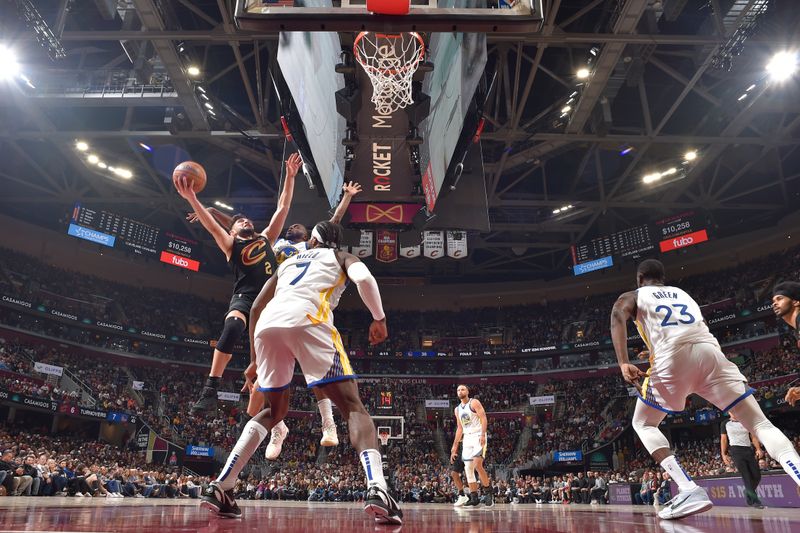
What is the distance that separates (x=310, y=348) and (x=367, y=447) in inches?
29.2

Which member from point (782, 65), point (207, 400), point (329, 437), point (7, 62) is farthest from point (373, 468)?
point (782, 65)

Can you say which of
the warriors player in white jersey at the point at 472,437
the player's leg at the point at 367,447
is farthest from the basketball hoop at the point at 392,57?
the player's leg at the point at 367,447

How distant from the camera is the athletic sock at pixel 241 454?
12.2 feet

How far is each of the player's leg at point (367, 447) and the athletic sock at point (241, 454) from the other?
64 cm

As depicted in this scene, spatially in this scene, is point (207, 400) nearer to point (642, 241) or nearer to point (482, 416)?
point (482, 416)

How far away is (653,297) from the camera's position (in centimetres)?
454

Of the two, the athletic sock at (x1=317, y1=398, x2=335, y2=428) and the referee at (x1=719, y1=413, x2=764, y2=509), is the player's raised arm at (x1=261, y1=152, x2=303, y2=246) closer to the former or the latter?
the athletic sock at (x1=317, y1=398, x2=335, y2=428)

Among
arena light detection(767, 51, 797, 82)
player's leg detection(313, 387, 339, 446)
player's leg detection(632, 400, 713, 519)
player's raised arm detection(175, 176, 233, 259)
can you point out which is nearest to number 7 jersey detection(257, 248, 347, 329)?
player's leg detection(313, 387, 339, 446)

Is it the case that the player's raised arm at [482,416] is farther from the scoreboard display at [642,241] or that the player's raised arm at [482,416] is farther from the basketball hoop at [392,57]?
the scoreboard display at [642,241]

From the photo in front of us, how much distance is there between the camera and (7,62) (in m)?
14.2

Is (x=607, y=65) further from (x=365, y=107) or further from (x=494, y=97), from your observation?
(x=365, y=107)

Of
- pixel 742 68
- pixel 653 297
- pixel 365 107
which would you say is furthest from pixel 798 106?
pixel 653 297

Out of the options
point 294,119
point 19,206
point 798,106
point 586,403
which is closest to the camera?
point 294,119

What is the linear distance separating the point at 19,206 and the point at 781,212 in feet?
127
